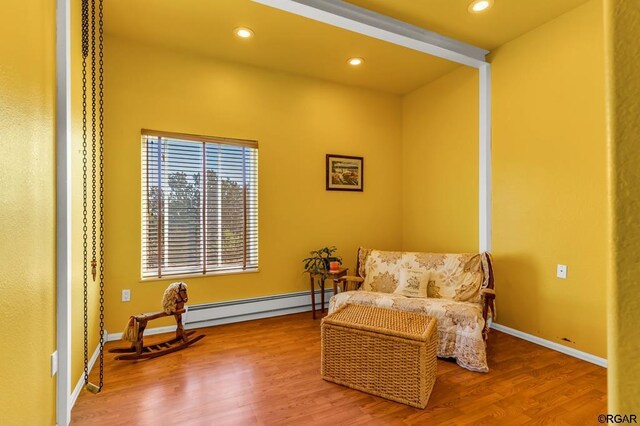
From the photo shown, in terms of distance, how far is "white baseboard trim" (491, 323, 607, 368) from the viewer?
2.56 m

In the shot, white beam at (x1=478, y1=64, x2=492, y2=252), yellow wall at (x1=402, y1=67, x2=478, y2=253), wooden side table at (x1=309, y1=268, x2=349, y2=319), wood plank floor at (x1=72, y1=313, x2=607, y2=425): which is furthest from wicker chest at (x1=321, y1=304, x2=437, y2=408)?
yellow wall at (x1=402, y1=67, x2=478, y2=253)

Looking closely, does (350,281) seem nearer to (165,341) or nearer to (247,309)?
(247,309)

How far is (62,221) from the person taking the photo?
1774 millimetres

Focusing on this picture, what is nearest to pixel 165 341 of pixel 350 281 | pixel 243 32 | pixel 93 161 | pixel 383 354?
pixel 93 161

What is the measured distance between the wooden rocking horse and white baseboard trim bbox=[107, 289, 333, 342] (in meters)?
0.23

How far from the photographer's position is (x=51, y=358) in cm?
169

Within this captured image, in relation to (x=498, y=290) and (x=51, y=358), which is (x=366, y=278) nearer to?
→ (x=498, y=290)

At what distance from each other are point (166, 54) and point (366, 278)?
3.26m

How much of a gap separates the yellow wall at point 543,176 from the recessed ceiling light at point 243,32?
8.08 feet

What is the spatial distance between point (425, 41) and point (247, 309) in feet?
11.1

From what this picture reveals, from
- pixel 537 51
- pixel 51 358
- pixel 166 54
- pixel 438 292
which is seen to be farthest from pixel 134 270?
pixel 537 51

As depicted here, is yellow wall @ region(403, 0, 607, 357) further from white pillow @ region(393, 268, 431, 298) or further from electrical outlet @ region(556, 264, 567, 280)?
white pillow @ region(393, 268, 431, 298)

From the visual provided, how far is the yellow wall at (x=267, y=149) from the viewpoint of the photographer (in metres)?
3.08

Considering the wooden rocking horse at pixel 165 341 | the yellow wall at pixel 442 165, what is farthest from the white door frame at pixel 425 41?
the wooden rocking horse at pixel 165 341
